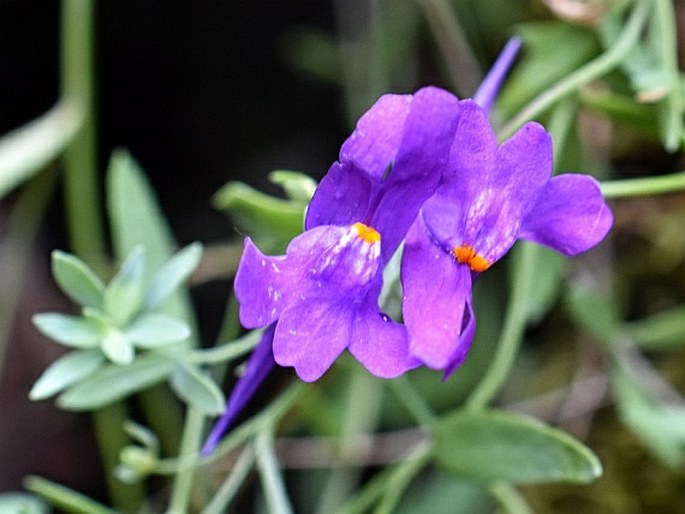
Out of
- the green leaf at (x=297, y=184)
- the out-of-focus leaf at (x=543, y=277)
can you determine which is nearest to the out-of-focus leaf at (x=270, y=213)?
the green leaf at (x=297, y=184)

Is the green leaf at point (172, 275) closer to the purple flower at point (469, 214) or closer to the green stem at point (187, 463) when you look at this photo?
the green stem at point (187, 463)

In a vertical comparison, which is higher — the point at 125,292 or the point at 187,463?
the point at 125,292

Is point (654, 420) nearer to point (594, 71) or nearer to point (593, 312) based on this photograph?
point (593, 312)

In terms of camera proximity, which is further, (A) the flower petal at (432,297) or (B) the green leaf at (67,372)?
(B) the green leaf at (67,372)

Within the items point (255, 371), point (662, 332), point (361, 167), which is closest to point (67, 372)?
point (255, 371)

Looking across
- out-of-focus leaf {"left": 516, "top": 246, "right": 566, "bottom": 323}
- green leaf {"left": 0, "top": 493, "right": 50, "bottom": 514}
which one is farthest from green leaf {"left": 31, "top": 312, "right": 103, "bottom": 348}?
out-of-focus leaf {"left": 516, "top": 246, "right": 566, "bottom": 323}

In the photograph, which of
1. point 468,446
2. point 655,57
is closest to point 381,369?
point 468,446
